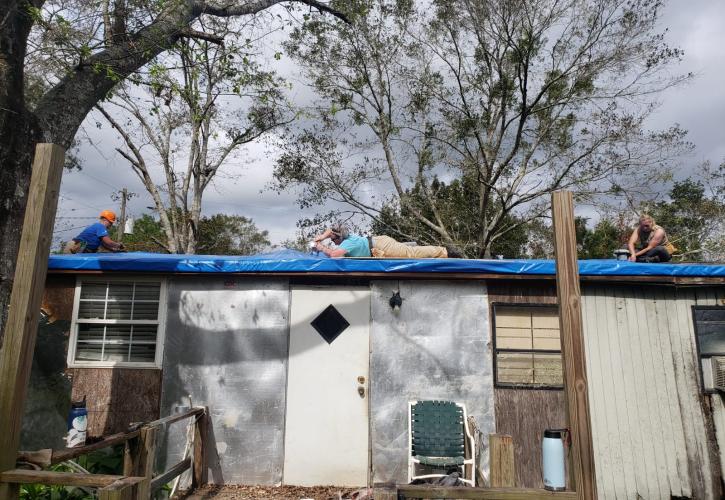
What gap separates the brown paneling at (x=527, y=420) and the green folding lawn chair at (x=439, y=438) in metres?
0.53

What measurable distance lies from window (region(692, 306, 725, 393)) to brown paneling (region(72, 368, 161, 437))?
256 inches

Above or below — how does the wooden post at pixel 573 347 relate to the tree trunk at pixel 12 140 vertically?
below

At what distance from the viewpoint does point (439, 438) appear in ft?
17.0

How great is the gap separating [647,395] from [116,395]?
6.27m

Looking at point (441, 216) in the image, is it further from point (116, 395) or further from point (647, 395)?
point (116, 395)

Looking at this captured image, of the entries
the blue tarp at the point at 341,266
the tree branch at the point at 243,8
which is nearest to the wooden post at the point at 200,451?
the blue tarp at the point at 341,266

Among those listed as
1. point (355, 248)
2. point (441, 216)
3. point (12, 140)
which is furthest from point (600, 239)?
point (12, 140)

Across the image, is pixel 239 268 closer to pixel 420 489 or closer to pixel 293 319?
pixel 293 319

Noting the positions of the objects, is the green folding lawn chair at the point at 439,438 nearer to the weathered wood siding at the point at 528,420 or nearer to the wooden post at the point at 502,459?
the weathered wood siding at the point at 528,420

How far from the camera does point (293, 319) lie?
19.0 ft

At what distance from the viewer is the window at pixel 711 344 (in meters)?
5.45

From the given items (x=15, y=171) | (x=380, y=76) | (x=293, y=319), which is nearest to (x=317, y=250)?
(x=293, y=319)

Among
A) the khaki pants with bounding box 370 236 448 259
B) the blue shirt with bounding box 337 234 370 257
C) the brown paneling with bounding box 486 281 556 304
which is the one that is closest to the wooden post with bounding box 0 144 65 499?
the blue shirt with bounding box 337 234 370 257

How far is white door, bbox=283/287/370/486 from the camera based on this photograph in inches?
216
